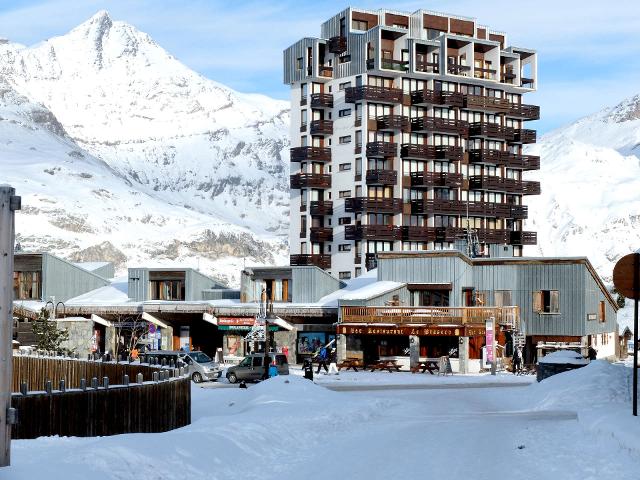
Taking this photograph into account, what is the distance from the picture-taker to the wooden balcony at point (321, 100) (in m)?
111

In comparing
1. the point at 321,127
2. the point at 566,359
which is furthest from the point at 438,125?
the point at 566,359

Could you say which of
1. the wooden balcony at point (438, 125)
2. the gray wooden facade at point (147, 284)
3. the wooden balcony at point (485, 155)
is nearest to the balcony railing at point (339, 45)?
the wooden balcony at point (438, 125)

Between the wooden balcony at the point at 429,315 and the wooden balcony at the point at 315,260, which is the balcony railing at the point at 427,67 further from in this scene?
the wooden balcony at the point at 429,315

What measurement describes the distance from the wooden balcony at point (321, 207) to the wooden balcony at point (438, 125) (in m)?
11.7

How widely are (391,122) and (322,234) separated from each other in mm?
13939

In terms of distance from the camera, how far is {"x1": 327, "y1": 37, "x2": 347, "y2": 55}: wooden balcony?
11144cm

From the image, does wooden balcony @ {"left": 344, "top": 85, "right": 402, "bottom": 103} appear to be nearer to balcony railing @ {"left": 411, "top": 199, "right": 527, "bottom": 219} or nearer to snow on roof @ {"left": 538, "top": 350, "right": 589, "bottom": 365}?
balcony railing @ {"left": 411, "top": 199, "right": 527, "bottom": 219}

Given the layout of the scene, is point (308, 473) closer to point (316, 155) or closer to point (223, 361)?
point (223, 361)

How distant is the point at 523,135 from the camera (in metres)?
116

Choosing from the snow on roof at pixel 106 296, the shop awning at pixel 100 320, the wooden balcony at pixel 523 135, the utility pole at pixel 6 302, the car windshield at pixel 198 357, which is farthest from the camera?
the wooden balcony at pixel 523 135

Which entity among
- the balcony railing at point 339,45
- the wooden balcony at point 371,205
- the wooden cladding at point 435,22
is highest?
the wooden cladding at point 435,22

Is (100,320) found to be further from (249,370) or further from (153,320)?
(249,370)

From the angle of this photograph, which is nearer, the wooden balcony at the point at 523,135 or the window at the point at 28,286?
the window at the point at 28,286

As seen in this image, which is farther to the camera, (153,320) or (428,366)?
(153,320)
